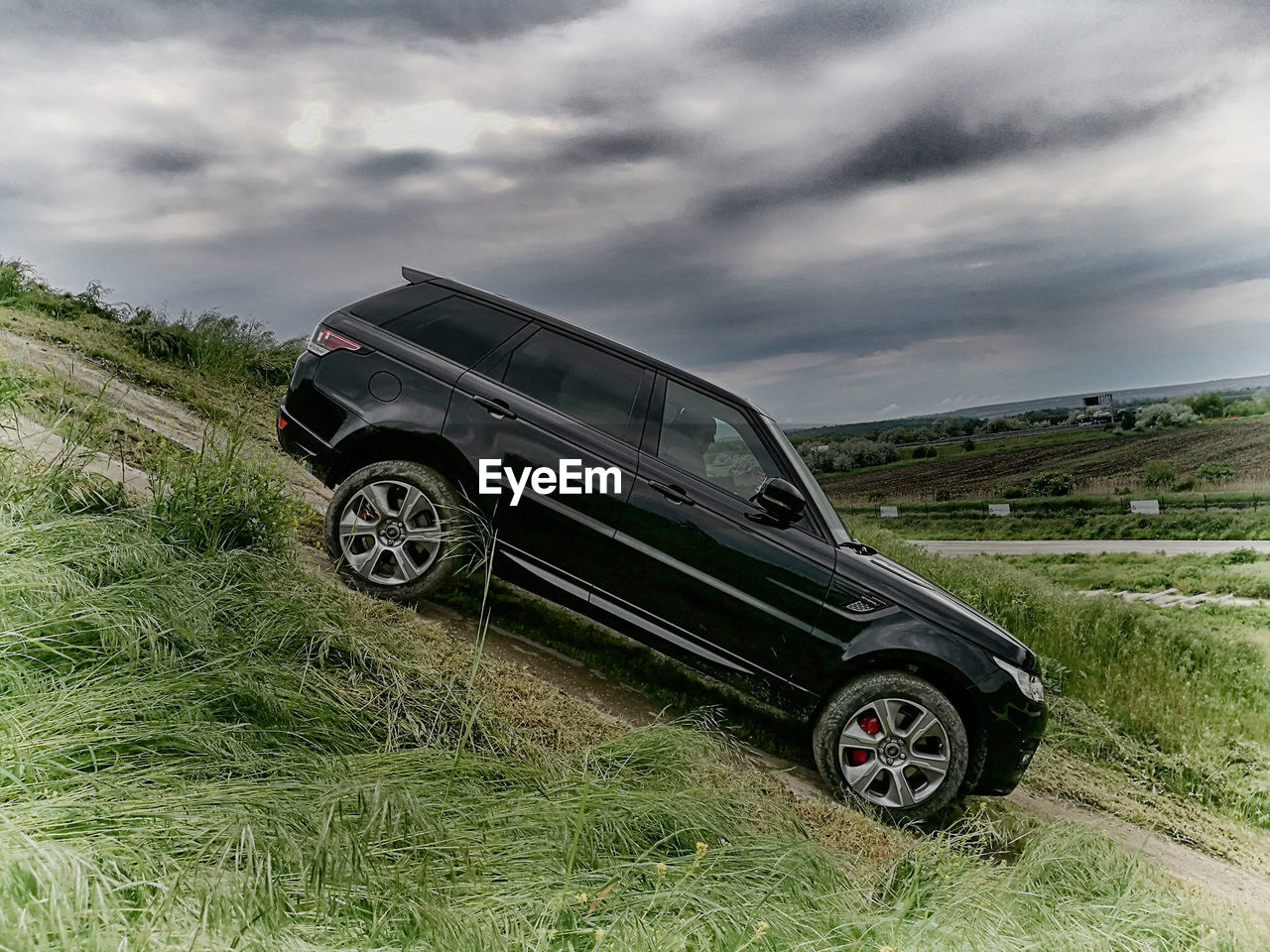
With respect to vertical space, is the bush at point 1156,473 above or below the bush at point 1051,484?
above

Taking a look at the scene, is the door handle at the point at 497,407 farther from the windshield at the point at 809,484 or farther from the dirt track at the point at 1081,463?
the dirt track at the point at 1081,463

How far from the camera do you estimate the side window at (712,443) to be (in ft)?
12.8

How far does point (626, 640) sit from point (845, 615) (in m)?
1.06

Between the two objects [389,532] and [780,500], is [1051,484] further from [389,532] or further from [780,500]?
[389,532]

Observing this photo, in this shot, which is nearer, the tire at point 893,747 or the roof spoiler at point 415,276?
the tire at point 893,747

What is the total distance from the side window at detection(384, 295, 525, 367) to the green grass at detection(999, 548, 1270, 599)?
3810 mm

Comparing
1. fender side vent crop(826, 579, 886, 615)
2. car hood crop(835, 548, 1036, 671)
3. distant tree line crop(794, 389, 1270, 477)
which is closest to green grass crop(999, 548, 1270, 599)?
distant tree line crop(794, 389, 1270, 477)

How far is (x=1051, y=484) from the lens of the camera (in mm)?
5984

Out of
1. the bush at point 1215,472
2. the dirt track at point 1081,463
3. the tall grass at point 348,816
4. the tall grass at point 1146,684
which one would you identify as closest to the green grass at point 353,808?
the tall grass at point 348,816

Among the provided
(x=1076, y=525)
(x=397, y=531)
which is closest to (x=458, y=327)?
(x=397, y=531)

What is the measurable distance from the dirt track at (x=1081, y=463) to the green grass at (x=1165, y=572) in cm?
53

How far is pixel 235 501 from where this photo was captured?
13.2 ft

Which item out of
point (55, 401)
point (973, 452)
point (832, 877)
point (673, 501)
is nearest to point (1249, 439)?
point (973, 452)

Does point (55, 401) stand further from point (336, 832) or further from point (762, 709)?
point (762, 709)
